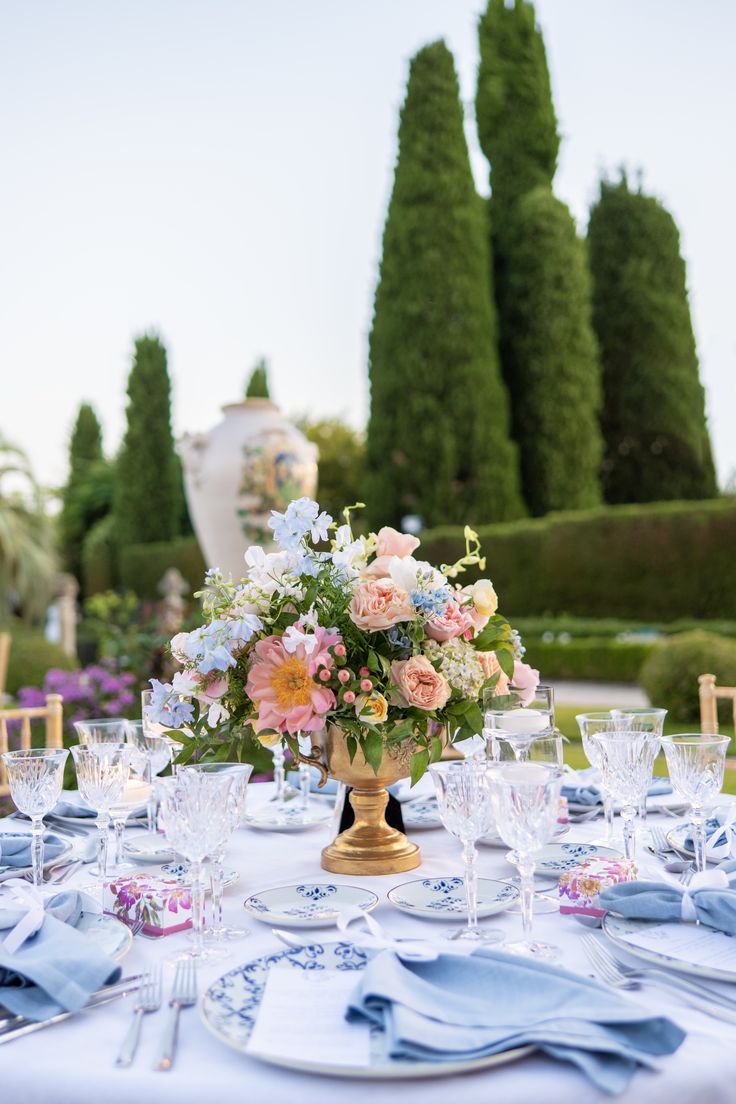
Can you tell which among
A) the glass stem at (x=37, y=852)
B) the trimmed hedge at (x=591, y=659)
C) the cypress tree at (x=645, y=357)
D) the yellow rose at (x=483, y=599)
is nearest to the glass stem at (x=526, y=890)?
the yellow rose at (x=483, y=599)

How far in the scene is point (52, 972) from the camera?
1106 mm

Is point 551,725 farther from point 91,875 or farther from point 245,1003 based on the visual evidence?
point 245,1003

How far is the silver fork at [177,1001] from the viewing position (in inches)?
38.1

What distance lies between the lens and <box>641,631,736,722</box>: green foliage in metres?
6.76

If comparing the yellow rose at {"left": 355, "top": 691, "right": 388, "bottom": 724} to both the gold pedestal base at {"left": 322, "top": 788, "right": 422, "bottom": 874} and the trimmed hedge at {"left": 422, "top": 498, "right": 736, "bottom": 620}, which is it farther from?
the trimmed hedge at {"left": 422, "top": 498, "right": 736, "bottom": 620}

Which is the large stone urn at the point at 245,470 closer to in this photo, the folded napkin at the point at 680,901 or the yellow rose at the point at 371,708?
the yellow rose at the point at 371,708

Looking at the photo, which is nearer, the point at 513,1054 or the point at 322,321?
the point at 513,1054

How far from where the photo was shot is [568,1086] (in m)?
0.91

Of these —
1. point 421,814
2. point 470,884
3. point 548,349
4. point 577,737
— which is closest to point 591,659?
point 577,737

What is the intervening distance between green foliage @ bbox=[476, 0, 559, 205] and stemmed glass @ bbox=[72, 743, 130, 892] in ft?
63.8

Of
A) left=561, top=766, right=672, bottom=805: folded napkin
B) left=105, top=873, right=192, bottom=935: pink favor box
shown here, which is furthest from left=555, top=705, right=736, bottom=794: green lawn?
left=105, top=873, right=192, bottom=935: pink favor box

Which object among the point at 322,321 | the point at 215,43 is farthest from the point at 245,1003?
the point at 322,321

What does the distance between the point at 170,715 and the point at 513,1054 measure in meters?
0.90

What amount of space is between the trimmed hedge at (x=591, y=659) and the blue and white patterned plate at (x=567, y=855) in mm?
8224
